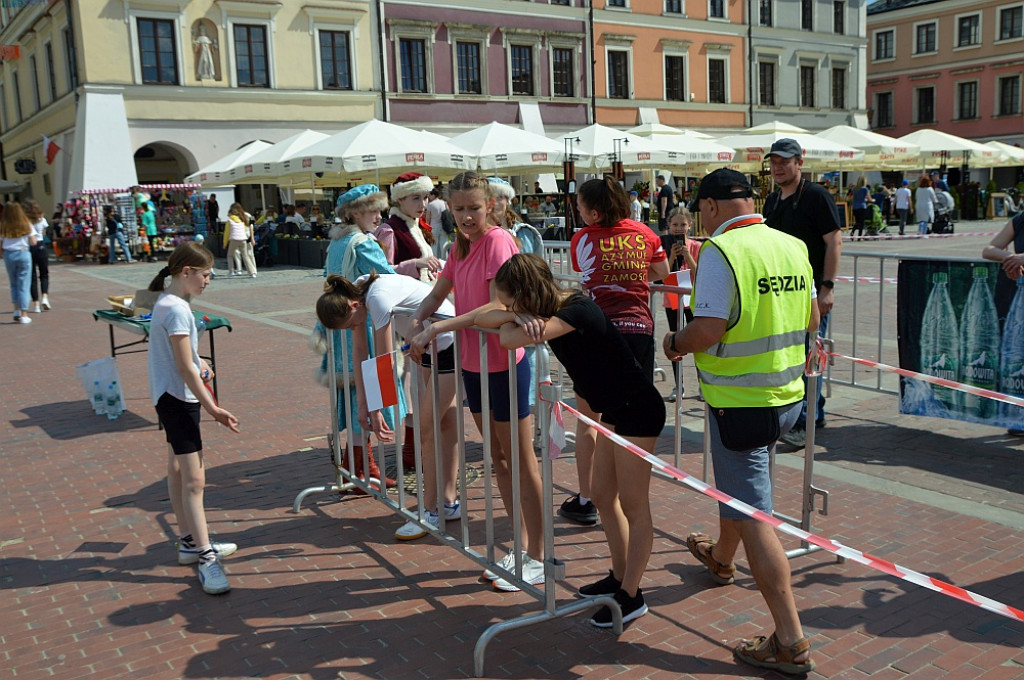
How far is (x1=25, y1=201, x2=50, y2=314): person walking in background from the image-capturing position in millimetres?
15180

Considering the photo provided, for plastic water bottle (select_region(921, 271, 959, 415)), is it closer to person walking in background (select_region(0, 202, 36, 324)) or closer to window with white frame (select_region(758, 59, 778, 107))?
person walking in background (select_region(0, 202, 36, 324))

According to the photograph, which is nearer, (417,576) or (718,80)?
(417,576)

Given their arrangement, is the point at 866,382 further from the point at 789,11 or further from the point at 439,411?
the point at 789,11

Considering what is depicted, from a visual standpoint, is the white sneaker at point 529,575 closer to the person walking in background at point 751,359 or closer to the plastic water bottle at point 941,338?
the person walking in background at point 751,359

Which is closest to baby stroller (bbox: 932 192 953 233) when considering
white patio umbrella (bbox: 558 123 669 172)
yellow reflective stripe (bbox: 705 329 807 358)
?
white patio umbrella (bbox: 558 123 669 172)

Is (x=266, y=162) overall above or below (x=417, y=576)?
above

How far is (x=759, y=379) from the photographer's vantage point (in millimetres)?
3363

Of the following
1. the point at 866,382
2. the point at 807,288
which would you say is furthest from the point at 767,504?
the point at 866,382

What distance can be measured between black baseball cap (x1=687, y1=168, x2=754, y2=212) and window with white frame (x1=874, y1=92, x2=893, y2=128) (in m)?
59.3

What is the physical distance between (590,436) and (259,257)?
21.2 metres

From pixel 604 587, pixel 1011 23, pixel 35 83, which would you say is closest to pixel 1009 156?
pixel 1011 23

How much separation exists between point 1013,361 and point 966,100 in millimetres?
54421

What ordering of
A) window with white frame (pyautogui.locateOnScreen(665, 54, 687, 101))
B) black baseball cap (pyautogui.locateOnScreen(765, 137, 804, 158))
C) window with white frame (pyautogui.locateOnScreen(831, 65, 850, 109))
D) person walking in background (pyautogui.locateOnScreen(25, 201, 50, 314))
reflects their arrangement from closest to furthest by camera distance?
black baseball cap (pyautogui.locateOnScreen(765, 137, 804, 158))
person walking in background (pyautogui.locateOnScreen(25, 201, 50, 314))
window with white frame (pyautogui.locateOnScreen(665, 54, 687, 101))
window with white frame (pyautogui.locateOnScreen(831, 65, 850, 109))

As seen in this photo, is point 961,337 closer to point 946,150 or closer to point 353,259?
point 353,259
